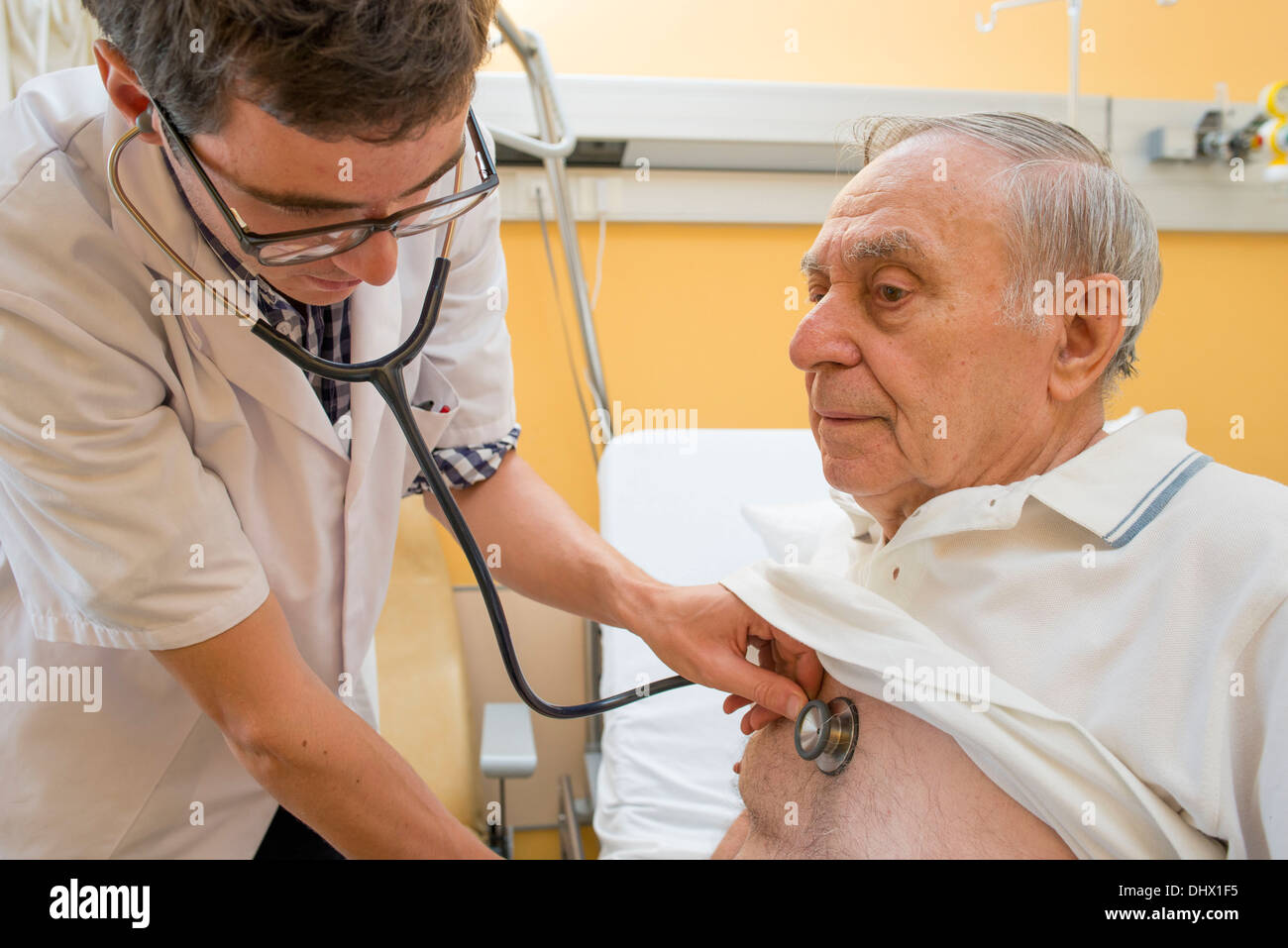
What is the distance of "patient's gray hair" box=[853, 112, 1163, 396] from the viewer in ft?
3.53

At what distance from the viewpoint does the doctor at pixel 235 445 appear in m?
0.76

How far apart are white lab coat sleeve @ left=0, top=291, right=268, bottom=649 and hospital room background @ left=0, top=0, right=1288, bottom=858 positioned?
3.67 ft

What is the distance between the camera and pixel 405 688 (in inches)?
78.4

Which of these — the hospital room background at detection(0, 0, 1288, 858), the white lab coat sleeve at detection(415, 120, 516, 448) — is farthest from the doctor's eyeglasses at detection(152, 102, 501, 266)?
the hospital room background at detection(0, 0, 1288, 858)

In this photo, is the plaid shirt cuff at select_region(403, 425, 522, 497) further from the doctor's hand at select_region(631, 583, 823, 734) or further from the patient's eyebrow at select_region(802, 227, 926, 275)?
the patient's eyebrow at select_region(802, 227, 926, 275)

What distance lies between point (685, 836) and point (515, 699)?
0.88m

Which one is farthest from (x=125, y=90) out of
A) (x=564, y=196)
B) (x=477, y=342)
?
(x=564, y=196)

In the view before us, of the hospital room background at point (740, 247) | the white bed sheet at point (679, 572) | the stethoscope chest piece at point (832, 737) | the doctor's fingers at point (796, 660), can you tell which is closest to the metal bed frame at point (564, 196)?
the hospital room background at point (740, 247)

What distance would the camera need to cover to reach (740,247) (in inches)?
88.5

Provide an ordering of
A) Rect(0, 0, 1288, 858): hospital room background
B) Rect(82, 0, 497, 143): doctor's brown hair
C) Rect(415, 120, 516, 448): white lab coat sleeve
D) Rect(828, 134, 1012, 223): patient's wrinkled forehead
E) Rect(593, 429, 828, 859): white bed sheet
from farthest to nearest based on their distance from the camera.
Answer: Rect(0, 0, 1288, 858): hospital room background, Rect(593, 429, 828, 859): white bed sheet, Rect(415, 120, 516, 448): white lab coat sleeve, Rect(828, 134, 1012, 223): patient's wrinkled forehead, Rect(82, 0, 497, 143): doctor's brown hair

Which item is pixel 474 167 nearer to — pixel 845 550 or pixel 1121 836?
pixel 845 550

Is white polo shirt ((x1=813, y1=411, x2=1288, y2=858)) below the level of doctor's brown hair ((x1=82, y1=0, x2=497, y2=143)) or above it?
below

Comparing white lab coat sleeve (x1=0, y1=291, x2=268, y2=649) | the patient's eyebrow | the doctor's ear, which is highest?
the doctor's ear

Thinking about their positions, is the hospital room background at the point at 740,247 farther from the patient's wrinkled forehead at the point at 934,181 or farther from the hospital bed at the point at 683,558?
the patient's wrinkled forehead at the point at 934,181
